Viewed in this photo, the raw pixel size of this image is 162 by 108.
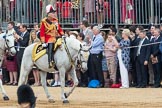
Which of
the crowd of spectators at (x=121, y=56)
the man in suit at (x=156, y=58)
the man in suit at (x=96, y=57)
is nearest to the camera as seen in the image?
the man in suit at (x=156, y=58)

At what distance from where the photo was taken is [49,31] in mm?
21328

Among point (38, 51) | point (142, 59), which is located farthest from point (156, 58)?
point (38, 51)

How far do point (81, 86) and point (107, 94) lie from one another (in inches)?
156

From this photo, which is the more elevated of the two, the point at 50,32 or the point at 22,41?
the point at 50,32

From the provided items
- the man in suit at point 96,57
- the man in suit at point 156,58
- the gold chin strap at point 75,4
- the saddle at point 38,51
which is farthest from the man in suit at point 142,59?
the gold chin strap at point 75,4

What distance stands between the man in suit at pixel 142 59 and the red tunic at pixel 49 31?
16.3 ft

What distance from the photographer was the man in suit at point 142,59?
2547 cm

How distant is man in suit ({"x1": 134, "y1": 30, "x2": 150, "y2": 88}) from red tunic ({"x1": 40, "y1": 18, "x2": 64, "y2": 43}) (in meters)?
4.97

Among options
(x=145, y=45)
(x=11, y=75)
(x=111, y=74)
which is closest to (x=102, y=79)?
(x=111, y=74)

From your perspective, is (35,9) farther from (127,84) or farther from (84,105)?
(84,105)

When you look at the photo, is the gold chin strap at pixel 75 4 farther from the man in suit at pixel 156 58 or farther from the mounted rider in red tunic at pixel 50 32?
the mounted rider in red tunic at pixel 50 32

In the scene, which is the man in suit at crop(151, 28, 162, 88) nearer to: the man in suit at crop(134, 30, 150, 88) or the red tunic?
the man in suit at crop(134, 30, 150, 88)

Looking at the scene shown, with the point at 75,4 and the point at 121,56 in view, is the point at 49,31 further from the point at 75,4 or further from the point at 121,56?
the point at 75,4

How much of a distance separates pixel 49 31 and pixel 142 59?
5.23 metres
